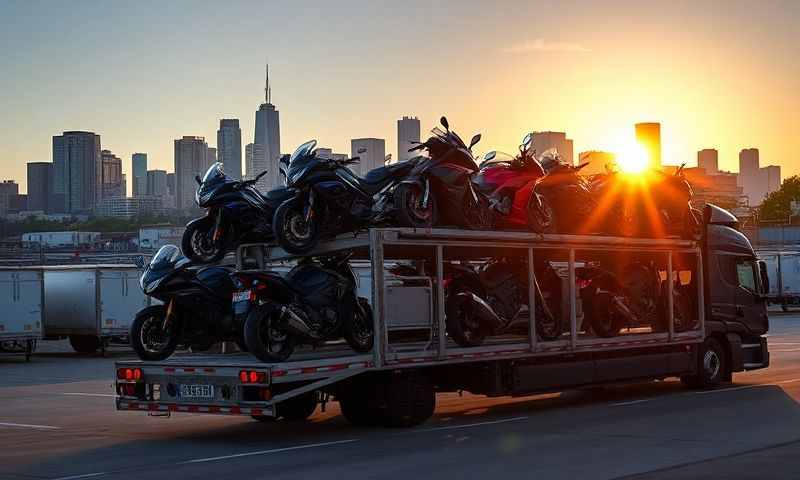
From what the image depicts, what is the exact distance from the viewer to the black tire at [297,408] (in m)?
16.4

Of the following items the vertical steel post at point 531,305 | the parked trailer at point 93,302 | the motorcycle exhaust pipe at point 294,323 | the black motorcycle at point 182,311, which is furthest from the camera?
the parked trailer at point 93,302

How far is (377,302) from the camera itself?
14.6m

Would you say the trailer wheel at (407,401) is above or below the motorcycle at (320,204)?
below

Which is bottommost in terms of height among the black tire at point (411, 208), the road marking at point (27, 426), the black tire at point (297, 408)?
the road marking at point (27, 426)

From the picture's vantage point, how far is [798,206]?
17188cm

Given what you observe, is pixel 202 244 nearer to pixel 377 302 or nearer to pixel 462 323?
pixel 377 302

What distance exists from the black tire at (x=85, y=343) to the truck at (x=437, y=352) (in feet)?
61.3

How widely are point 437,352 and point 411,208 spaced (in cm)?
175

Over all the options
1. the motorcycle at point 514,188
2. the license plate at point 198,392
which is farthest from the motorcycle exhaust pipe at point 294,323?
the motorcycle at point 514,188

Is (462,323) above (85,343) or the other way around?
above

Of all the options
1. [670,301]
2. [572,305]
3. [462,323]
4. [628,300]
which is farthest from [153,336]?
[670,301]

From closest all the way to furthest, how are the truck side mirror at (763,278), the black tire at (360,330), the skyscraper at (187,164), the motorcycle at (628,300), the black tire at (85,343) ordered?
the black tire at (360,330)
the motorcycle at (628,300)
the truck side mirror at (763,278)
the black tire at (85,343)
the skyscraper at (187,164)

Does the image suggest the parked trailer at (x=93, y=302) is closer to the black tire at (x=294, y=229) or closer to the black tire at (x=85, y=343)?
the black tire at (x=85, y=343)

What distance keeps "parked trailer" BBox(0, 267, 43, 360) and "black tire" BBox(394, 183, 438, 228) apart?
21.1m
